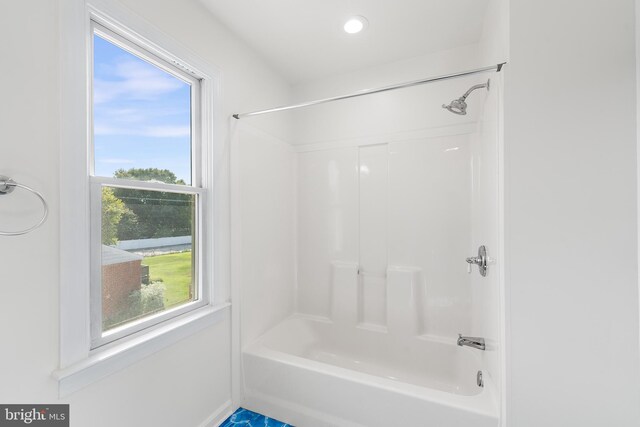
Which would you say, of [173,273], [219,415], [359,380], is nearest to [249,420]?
[219,415]

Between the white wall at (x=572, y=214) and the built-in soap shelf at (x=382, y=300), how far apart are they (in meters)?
1.04

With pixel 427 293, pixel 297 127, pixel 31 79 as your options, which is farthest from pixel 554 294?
pixel 297 127

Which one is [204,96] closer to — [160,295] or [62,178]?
[62,178]

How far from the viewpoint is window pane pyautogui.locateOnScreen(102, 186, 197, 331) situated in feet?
4.13

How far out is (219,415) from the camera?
174cm

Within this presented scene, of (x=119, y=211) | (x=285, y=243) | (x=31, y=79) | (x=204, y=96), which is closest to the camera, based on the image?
(x=31, y=79)

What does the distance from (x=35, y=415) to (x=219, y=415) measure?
1.01 meters

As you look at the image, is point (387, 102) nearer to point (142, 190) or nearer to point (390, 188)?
point (390, 188)

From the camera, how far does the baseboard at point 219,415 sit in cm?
167

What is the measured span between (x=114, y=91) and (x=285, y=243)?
63.7 inches

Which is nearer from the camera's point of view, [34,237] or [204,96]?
[34,237]

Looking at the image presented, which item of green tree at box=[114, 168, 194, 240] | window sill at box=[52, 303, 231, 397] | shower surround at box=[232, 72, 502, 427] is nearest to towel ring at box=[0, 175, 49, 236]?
green tree at box=[114, 168, 194, 240]

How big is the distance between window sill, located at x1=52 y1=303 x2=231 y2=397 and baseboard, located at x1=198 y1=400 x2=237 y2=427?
21.8 inches

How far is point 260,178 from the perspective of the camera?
2.18 metres
